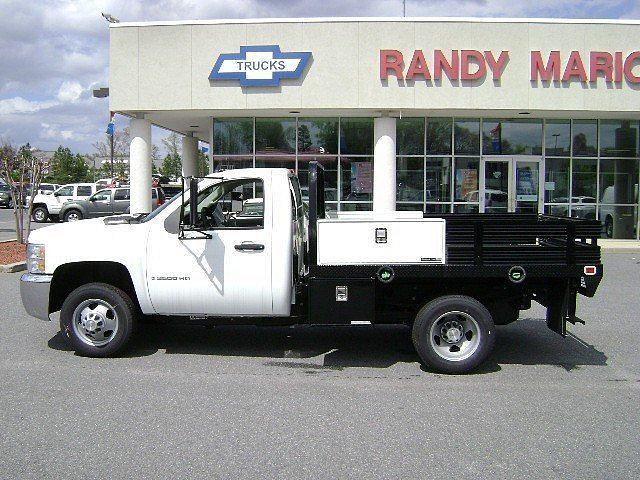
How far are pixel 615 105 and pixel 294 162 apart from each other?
915 cm

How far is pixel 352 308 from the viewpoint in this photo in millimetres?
6434

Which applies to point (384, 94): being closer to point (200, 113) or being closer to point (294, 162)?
point (294, 162)

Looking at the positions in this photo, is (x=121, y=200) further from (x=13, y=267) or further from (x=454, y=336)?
(x=454, y=336)

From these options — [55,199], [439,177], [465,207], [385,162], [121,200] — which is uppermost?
[385,162]

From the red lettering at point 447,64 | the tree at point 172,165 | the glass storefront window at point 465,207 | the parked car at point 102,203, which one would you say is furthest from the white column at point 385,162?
the tree at point 172,165

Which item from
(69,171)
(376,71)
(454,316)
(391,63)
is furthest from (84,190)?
(69,171)

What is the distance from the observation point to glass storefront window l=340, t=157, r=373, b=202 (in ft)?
65.8

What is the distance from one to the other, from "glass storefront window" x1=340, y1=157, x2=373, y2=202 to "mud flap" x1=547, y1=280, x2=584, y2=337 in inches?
532

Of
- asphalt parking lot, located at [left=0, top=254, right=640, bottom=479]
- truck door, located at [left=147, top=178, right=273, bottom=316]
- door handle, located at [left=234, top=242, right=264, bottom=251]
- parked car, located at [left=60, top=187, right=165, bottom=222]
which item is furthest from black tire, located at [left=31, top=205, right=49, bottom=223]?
door handle, located at [left=234, top=242, right=264, bottom=251]

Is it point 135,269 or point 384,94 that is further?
point 384,94

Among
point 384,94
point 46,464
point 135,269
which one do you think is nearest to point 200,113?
point 384,94

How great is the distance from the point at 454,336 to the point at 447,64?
1284 cm

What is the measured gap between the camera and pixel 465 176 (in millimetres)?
20266

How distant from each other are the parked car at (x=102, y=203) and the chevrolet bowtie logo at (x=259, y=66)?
10934 mm
